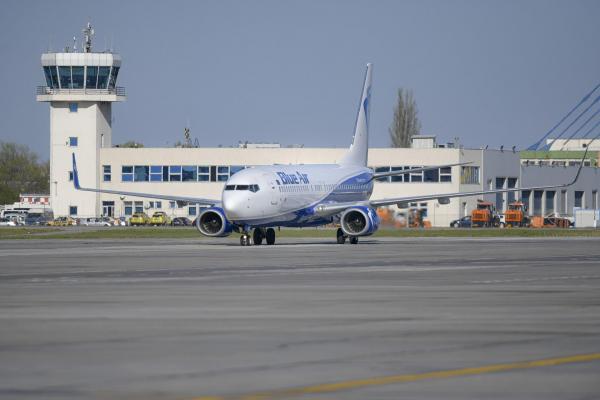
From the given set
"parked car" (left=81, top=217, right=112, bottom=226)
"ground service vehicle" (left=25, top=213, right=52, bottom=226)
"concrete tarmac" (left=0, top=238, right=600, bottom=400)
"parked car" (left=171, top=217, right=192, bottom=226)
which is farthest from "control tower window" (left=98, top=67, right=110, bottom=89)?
"concrete tarmac" (left=0, top=238, right=600, bottom=400)

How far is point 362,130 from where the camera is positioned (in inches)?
3017

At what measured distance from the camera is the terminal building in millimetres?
120250

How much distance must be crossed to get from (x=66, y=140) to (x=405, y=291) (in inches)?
3795

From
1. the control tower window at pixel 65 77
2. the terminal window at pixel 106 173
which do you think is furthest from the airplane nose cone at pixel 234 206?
the terminal window at pixel 106 173

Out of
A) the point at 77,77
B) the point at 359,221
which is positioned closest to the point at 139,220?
the point at 77,77

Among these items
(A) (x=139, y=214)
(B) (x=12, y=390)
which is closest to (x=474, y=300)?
(B) (x=12, y=390)

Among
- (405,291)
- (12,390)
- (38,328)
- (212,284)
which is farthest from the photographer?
(212,284)

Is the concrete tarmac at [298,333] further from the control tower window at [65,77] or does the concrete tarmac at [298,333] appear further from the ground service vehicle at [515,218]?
the control tower window at [65,77]

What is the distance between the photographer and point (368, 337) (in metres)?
18.5

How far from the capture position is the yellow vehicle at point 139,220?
11750 cm

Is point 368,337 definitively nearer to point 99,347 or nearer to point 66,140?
point 99,347

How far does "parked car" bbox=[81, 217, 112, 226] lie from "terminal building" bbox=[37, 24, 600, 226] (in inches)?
103

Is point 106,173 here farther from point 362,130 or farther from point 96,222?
point 362,130

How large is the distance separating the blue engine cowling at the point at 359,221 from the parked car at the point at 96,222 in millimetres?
56425
